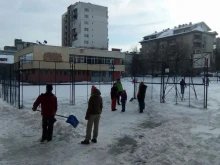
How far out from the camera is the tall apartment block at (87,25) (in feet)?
272

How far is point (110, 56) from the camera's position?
2333 inches

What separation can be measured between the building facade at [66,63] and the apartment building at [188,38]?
22.6 m

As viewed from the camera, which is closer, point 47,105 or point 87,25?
point 47,105

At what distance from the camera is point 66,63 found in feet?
164

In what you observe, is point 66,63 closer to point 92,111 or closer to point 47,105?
point 47,105

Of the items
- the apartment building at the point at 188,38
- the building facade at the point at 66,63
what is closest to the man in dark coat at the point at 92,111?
the building facade at the point at 66,63

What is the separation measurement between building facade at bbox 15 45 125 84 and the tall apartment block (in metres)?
26.8

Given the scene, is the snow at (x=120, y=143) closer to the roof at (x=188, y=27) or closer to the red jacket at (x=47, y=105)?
the red jacket at (x=47, y=105)

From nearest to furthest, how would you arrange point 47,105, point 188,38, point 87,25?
point 47,105
point 188,38
point 87,25

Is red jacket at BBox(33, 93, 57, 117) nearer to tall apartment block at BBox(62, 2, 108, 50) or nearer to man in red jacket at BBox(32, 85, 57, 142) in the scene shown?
man in red jacket at BBox(32, 85, 57, 142)

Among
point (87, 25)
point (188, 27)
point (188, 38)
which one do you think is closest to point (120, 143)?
point (87, 25)

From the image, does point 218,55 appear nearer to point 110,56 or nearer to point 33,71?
point 110,56

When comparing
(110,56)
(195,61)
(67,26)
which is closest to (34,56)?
(110,56)

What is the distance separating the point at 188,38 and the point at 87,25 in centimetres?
3442
